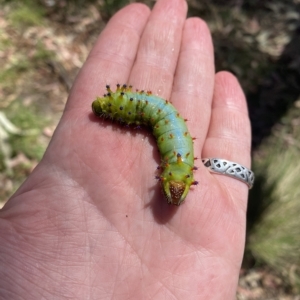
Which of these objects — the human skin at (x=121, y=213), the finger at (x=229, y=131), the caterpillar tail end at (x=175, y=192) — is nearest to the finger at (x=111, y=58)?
the human skin at (x=121, y=213)

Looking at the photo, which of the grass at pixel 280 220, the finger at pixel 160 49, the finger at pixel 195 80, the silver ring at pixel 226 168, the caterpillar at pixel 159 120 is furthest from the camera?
the grass at pixel 280 220

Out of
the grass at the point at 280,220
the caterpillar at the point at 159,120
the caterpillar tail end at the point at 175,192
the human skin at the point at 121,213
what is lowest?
the grass at the point at 280,220

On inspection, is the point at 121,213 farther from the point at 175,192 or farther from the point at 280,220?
the point at 280,220

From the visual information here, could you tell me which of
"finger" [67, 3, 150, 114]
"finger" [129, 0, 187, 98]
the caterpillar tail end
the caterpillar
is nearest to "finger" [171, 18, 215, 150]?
"finger" [129, 0, 187, 98]

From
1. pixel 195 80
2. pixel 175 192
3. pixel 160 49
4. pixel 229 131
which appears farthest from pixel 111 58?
pixel 175 192

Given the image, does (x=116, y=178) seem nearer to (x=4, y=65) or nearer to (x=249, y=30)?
(x=4, y=65)

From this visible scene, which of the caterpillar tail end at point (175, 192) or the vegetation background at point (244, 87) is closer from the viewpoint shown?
the caterpillar tail end at point (175, 192)

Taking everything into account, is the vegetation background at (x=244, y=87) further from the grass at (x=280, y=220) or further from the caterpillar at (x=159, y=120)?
the caterpillar at (x=159, y=120)
